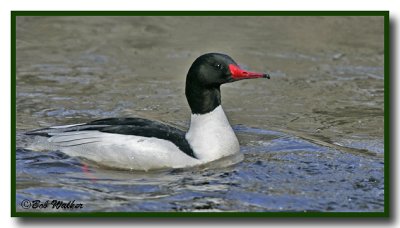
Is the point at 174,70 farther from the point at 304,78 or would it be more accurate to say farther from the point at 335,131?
the point at 335,131

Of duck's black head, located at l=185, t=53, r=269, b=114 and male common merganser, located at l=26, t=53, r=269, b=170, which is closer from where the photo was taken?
male common merganser, located at l=26, t=53, r=269, b=170

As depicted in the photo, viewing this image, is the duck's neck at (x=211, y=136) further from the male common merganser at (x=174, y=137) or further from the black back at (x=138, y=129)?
the black back at (x=138, y=129)

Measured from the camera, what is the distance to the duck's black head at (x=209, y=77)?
9836 millimetres

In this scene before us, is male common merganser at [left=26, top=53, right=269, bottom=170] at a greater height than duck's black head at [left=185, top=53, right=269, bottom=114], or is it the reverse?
duck's black head at [left=185, top=53, right=269, bottom=114]

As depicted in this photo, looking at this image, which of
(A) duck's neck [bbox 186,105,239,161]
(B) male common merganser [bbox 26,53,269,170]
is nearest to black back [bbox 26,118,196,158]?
(B) male common merganser [bbox 26,53,269,170]

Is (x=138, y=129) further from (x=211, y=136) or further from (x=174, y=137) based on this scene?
(x=211, y=136)

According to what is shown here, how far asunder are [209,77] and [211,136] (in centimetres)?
70

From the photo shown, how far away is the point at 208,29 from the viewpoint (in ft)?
54.6

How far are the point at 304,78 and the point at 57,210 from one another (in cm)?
705

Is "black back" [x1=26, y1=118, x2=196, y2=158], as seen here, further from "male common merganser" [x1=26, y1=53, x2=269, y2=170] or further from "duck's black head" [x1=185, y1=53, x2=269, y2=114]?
"duck's black head" [x1=185, y1=53, x2=269, y2=114]

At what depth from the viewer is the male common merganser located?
970cm

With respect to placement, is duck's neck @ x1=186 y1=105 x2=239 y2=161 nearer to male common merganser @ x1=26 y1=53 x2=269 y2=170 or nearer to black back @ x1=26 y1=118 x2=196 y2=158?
male common merganser @ x1=26 y1=53 x2=269 y2=170

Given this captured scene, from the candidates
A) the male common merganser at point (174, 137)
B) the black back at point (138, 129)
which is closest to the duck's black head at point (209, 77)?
the male common merganser at point (174, 137)

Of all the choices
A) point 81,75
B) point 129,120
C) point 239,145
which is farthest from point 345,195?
point 81,75
